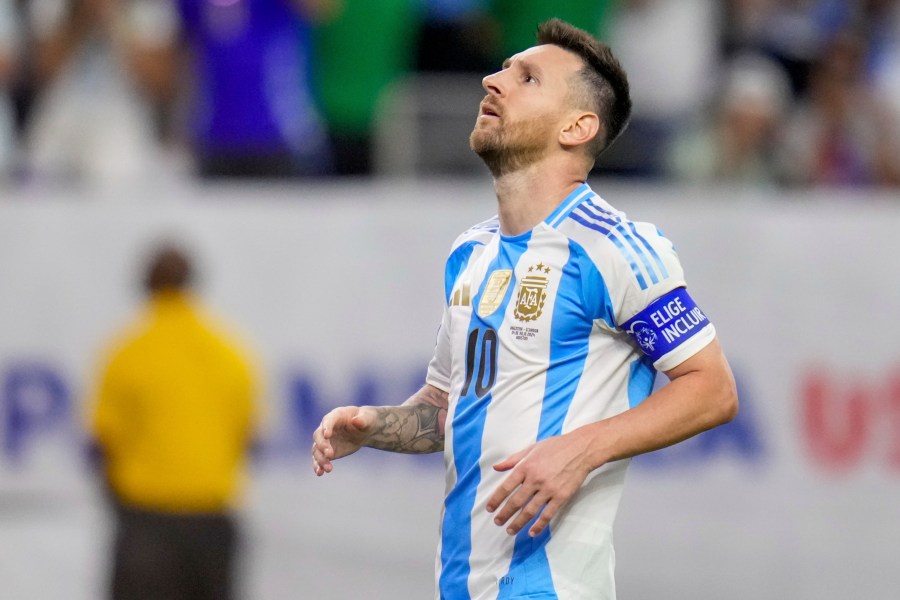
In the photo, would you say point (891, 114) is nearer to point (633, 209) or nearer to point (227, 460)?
point (633, 209)

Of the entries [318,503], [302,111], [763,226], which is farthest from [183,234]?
[763,226]

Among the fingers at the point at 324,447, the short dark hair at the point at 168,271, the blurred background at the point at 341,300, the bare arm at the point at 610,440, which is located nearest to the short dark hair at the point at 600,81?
the bare arm at the point at 610,440

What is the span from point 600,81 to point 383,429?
41.8 inches

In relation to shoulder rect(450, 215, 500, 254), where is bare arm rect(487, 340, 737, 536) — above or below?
below

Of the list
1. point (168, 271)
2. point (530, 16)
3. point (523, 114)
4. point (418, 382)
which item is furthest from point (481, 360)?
point (530, 16)

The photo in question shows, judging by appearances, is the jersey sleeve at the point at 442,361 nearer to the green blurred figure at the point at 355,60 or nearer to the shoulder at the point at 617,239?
the shoulder at the point at 617,239

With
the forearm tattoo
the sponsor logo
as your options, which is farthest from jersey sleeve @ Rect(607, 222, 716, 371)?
the forearm tattoo

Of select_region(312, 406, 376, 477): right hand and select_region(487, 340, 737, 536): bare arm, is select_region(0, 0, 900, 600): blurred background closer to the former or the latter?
select_region(312, 406, 376, 477): right hand

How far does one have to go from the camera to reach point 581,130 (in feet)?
13.2

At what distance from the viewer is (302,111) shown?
8852mm

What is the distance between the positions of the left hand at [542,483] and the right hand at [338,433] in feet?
1.63

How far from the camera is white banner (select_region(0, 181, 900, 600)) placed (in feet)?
28.4

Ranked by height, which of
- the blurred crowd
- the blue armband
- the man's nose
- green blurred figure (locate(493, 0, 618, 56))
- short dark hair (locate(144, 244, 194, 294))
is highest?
green blurred figure (locate(493, 0, 618, 56))

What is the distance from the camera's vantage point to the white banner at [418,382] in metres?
8.66
